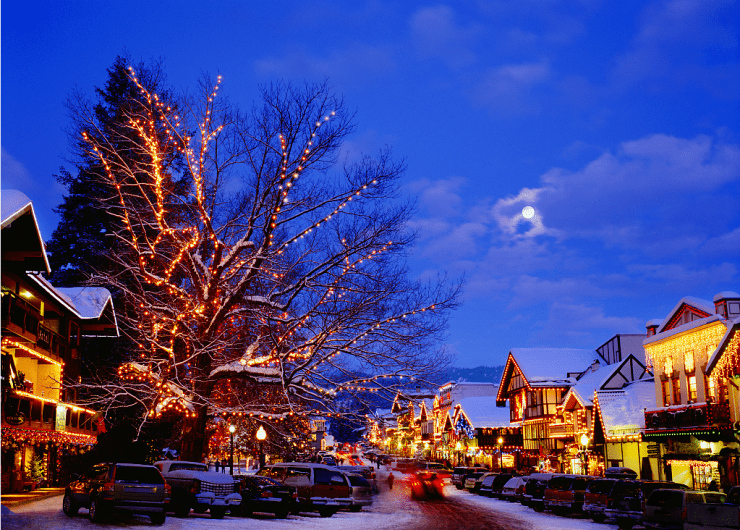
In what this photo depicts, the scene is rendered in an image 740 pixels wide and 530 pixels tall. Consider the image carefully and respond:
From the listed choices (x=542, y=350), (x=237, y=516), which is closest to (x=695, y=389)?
(x=237, y=516)

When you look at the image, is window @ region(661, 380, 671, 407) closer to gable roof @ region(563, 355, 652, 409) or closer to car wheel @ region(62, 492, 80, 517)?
gable roof @ region(563, 355, 652, 409)

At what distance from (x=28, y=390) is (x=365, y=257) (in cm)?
1602

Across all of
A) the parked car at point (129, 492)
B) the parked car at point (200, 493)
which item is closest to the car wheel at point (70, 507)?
the parked car at point (129, 492)

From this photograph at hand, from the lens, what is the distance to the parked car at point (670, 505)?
64.2 ft

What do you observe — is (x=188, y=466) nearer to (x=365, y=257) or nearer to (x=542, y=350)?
(x=365, y=257)

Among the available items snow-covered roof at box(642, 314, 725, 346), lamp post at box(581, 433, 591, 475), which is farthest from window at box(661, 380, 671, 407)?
lamp post at box(581, 433, 591, 475)

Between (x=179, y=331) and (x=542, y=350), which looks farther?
(x=542, y=350)

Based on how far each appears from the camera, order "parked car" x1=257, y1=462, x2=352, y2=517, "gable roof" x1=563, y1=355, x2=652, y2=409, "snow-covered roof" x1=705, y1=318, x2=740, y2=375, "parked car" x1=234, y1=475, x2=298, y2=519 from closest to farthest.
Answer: "parked car" x1=234, y1=475, x2=298, y2=519
"parked car" x1=257, y1=462, x2=352, y2=517
"snow-covered roof" x1=705, y1=318, x2=740, y2=375
"gable roof" x1=563, y1=355, x2=652, y2=409

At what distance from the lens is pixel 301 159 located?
79.8ft

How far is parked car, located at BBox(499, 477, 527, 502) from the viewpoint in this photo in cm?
3756

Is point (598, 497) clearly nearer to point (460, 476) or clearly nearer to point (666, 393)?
point (666, 393)

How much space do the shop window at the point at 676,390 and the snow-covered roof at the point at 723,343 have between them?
5176 mm

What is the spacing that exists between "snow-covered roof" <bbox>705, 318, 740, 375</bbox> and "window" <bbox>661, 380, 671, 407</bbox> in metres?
6.31

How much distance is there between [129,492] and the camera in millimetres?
18547
